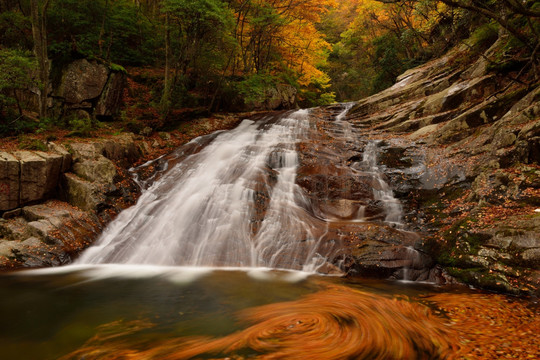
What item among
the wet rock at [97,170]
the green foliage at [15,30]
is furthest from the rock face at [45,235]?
the green foliage at [15,30]

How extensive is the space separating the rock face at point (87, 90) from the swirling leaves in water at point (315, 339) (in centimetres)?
1141

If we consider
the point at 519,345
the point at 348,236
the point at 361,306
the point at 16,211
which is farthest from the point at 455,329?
the point at 16,211

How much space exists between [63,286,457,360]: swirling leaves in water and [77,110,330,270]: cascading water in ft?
8.02

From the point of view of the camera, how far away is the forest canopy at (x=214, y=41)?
30.6 ft

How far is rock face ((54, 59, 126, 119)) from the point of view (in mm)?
11570

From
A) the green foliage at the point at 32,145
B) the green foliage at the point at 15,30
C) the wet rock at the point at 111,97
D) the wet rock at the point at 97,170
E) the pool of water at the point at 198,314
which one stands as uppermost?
the green foliage at the point at 15,30

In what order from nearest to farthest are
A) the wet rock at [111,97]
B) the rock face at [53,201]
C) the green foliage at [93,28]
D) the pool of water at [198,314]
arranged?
1. the pool of water at [198,314]
2. the rock face at [53,201]
3. the green foliage at [93,28]
4. the wet rock at [111,97]

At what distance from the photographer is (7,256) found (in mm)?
5961

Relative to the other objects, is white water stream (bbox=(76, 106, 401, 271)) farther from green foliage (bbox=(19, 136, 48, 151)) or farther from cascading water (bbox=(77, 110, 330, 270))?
green foliage (bbox=(19, 136, 48, 151))

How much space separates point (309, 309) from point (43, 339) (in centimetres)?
348

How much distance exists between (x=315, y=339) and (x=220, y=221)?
5125 millimetres

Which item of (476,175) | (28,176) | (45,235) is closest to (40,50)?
(28,176)

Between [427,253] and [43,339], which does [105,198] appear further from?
[427,253]

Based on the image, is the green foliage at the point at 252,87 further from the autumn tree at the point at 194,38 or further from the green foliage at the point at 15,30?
the green foliage at the point at 15,30
